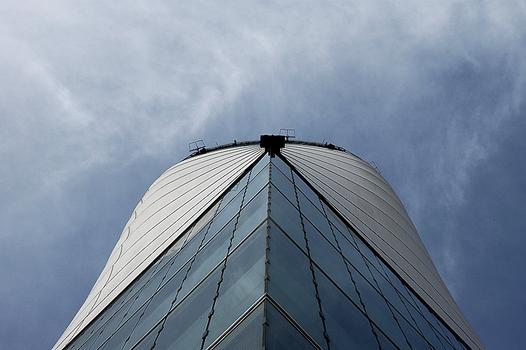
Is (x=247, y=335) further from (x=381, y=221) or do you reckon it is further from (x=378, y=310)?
(x=381, y=221)

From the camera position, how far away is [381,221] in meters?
21.1

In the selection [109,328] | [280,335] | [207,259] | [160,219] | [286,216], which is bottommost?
[280,335]

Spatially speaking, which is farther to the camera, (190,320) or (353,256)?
(353,256)

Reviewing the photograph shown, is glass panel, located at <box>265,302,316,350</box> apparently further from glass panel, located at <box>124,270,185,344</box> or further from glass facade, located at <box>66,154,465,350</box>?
glass panel, located at <box>124,270,185,344</box>

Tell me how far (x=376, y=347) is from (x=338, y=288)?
4.63ft

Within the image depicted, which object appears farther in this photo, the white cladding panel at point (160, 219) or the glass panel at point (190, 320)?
the white cladding panel at point (160, 219)

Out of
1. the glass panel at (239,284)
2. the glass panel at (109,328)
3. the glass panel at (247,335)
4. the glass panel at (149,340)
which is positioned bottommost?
the glass panel at (247,335)

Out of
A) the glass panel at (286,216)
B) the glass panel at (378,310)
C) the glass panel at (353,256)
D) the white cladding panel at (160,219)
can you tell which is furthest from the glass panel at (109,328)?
Result: the glass panel at (378,310)

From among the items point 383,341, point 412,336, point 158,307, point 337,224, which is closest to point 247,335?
point 383,341

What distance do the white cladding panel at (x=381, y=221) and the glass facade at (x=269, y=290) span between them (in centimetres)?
119

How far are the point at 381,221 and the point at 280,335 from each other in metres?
14.1

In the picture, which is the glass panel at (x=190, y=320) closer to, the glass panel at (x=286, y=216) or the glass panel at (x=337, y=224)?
the glass panel at (x=286, y=216)

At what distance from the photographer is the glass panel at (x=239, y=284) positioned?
27.9 ft

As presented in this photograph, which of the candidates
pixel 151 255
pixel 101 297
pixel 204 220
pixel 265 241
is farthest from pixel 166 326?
pixel 101 297
